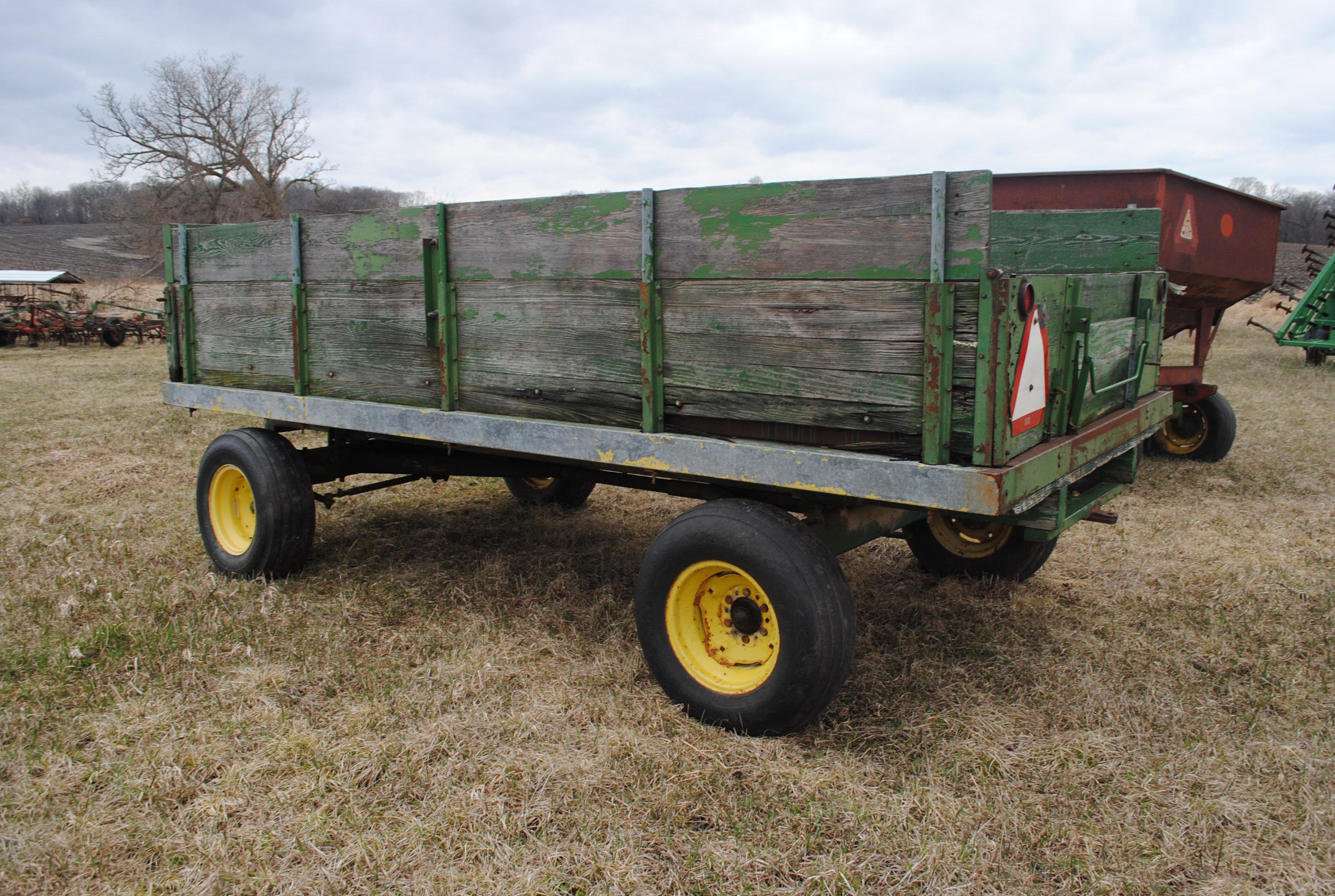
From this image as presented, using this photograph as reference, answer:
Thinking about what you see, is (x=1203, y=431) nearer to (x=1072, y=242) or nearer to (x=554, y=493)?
(x=1072, y=242)

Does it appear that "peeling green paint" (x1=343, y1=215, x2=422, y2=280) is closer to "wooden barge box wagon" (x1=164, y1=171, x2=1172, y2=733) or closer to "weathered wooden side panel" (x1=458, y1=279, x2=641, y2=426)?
"wooden barge box wagon" (x1=164, y1=171, x2=1172, y2=733)

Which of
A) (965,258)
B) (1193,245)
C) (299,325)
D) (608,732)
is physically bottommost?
(608,732)

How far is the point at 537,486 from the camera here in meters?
5.97

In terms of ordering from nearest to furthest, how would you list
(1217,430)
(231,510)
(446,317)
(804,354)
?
1. (804,354)
2. (446,317)
3. (231,510)
4. (1217,430)

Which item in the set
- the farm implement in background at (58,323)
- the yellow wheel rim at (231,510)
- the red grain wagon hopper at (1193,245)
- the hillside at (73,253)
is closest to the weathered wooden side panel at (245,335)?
the yellow wheel rim at (231,510)

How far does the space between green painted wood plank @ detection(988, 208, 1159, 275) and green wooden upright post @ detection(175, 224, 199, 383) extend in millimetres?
3930

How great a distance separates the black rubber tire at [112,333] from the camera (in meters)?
19.1

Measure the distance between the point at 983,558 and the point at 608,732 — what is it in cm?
225

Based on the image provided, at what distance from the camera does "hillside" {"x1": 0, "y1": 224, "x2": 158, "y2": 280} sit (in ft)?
130

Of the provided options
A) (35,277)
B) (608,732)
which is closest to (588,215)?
(608,732)

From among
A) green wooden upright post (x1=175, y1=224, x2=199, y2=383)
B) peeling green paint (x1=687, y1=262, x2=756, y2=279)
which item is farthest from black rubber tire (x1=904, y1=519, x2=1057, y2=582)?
green wooden upright post (x1=175, y1=224, x2=199, y2=383)

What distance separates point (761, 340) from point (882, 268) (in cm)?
43

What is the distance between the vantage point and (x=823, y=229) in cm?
261

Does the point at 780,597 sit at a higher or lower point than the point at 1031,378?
lower
